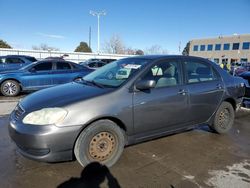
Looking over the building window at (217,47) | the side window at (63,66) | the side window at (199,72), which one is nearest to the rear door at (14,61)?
the side window at (63,66)

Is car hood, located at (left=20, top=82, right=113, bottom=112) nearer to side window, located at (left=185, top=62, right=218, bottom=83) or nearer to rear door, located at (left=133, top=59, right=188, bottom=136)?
rear door, located at (left=133, top=59, right=188, bottom=136)

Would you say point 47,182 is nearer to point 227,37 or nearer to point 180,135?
point 180,135

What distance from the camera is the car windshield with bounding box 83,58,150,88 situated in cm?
405

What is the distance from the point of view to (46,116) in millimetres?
3281

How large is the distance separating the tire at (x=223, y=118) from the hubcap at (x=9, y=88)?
7.66m

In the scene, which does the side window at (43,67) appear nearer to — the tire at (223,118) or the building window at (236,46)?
the tire at (223,118)

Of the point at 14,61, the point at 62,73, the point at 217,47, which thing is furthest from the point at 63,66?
the point at 217,47

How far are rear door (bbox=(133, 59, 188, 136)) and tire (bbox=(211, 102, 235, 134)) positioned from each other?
3.58 feet

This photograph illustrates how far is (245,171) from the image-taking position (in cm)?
375

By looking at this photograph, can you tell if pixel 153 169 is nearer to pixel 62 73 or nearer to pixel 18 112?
pixel 18 112

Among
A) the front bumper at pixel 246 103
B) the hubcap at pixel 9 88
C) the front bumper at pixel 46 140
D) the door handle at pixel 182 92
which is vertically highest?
the door handle at pixel 182 92

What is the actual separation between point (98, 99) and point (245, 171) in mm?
2363

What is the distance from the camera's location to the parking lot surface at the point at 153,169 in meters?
3.32

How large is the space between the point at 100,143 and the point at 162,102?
1206mm
